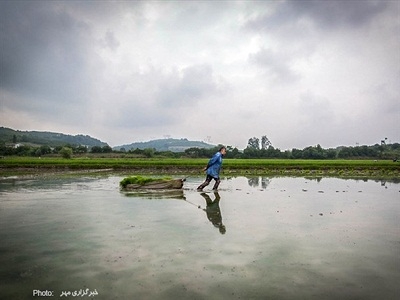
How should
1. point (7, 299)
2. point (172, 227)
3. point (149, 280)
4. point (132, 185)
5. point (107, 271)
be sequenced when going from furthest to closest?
point (132, 185), point (172, 227), point (107, 271), point (149, 280), point (7, 299)

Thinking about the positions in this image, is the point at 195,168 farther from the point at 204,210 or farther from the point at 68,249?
the point at 68,249

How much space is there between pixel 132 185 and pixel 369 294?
14.3m

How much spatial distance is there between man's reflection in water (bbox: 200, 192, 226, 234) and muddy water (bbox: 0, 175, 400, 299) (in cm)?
4

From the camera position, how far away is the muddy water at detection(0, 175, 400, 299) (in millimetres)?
4855

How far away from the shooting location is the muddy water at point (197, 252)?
4855 mm

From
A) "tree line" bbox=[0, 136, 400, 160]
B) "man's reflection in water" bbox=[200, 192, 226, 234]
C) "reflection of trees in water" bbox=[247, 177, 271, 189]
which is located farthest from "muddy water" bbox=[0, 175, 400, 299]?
"tree line" bbox=[0, 136, 400, 160]

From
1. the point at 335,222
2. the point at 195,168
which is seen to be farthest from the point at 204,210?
the point at 195,168

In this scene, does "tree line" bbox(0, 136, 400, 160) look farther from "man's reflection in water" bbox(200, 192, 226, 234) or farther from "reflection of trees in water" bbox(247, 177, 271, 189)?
"man's reflection in water" bbox(200, 192, 226, 234)

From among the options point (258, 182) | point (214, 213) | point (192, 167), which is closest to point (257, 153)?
point (192, 167)

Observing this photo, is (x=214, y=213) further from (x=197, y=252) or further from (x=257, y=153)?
(x=257, y=153)

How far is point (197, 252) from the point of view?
6.59 metres

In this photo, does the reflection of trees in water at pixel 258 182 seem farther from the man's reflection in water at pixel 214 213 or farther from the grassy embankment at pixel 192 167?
the grassy embankment at pixel 192 167

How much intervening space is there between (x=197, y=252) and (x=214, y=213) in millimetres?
4492

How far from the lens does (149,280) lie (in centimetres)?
513
